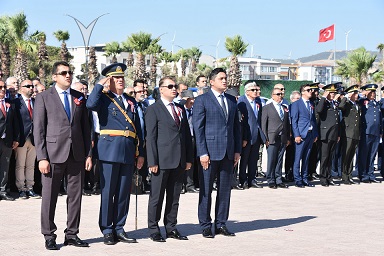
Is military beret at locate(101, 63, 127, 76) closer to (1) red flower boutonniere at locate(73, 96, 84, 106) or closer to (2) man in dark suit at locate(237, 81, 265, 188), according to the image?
(1) red flower boutonniere at locate(73, 96, 84, 106)

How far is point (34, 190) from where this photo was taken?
13672 mm

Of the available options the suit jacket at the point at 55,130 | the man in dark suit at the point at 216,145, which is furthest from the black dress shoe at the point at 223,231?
the suit jacket at the point at 55,130

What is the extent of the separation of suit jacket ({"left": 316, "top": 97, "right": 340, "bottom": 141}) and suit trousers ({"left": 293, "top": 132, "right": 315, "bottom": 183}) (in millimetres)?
316

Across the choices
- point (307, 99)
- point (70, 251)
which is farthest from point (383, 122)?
point (70, 251)

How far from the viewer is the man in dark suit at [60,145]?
335 inches

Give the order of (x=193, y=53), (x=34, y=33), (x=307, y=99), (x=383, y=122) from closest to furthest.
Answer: (x=307, y=99) → (x=383, y=122) → (x=34, y=33) → (x=193, y=53)

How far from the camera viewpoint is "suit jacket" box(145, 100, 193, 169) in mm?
9172

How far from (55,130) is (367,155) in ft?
33.1

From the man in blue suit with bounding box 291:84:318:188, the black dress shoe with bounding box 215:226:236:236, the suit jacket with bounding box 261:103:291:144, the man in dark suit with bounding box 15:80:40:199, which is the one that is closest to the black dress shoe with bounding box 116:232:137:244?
the black dress shoe with bounding box 215:226:236:236

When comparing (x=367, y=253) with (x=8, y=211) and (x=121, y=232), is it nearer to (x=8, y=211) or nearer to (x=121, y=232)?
(x=121, y=232)

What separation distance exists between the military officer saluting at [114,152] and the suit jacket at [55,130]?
0.31 metres

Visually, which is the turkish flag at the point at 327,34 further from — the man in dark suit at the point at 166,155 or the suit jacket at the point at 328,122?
the man in dark suit at the point at 166,155

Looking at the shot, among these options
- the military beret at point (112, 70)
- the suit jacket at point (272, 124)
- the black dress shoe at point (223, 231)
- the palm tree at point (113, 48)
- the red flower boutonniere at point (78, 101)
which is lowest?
the black dress shoe at point (223, 231)

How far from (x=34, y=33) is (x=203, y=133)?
53.7m
